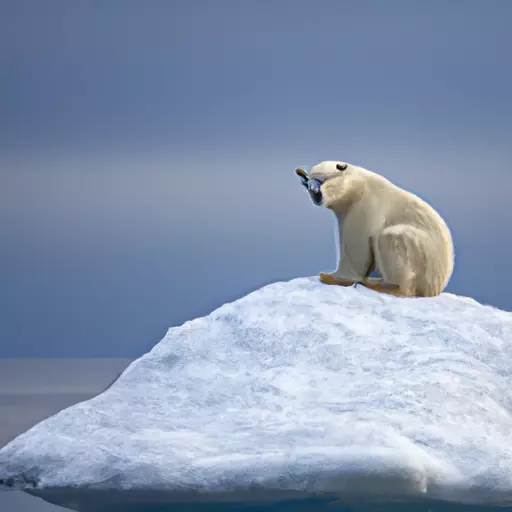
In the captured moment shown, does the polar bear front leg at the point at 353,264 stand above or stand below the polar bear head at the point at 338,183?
below

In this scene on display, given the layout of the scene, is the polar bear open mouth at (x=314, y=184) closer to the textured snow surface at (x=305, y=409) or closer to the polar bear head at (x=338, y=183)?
the polar bear head at (x=338, y=183)

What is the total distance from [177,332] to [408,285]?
44.7 inches

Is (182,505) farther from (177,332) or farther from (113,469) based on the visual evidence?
(177,332)

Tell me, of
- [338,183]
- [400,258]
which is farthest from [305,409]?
[338,183]

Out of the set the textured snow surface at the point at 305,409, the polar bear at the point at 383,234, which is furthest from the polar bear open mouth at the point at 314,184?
the textured snow surface at the point at 305,409

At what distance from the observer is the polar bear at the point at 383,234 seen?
4.46 meters

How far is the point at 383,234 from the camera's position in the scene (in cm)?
446

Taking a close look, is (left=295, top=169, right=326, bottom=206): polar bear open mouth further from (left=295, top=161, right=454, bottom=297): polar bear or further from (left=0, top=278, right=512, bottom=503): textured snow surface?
(left=0, top=278, right=512, bottom=503): textured snow surface

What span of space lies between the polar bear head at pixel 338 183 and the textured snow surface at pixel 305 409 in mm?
421

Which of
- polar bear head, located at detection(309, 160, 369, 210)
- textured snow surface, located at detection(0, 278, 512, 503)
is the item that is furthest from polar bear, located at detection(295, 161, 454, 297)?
textured snow surface, located at detection(0, 278, 512, 503)

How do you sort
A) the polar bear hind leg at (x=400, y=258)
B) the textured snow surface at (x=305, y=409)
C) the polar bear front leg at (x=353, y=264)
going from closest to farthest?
the textured snow surface at (x=305, y=409)
the polar bear hind leg at (x=400, y=258)
the polar bear front leg at (x=353, y=264)

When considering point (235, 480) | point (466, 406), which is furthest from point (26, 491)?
point (466, 406)

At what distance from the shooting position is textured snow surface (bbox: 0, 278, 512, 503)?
3332 mm

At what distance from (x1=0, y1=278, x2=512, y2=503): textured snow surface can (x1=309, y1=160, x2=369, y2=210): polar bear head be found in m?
0.42
